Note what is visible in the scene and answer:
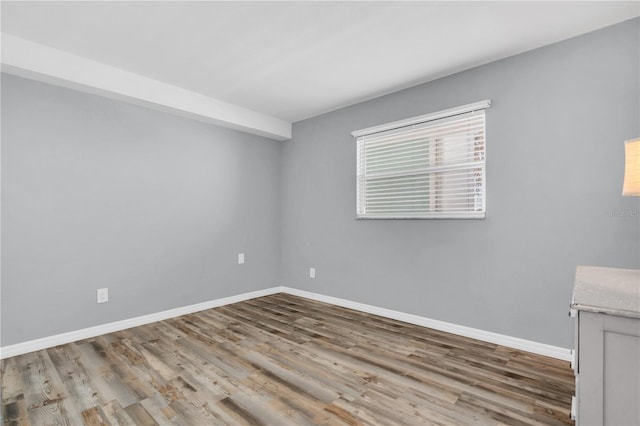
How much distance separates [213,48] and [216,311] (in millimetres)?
2735

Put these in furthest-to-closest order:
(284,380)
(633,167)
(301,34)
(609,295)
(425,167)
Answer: (425,167) → (301,34) → (284,380) → (633,167) → (609,295)

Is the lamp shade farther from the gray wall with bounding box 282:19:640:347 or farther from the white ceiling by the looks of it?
the white ceiling

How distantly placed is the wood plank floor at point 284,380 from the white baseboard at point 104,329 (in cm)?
9

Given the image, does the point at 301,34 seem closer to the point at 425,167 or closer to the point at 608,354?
the point at 425,167

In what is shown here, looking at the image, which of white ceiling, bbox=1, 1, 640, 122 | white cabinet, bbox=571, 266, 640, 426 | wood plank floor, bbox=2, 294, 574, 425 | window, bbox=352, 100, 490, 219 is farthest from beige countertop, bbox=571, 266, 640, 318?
white ceiling, bbox=1, 1, 640, 122

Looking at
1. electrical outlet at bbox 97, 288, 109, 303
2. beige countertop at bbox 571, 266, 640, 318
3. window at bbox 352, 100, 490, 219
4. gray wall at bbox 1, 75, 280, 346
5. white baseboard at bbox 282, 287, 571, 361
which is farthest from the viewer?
electrical outlet at bbox 97, 288, 109, 303

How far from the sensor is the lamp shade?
1482 mm

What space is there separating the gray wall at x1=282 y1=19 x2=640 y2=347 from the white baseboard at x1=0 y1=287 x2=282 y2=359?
1.77m

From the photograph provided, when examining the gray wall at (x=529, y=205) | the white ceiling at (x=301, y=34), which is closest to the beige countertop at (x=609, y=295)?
the gray wall at (x=529, y=205)

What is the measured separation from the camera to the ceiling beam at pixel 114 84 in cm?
241

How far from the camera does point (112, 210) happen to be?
9.99 feet

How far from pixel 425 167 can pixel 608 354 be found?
2.31 metres

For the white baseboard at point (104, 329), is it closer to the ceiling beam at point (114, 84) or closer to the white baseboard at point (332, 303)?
the white baseboard at point (332, 303)

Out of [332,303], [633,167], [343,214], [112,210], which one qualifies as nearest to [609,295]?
A: [633,167]
